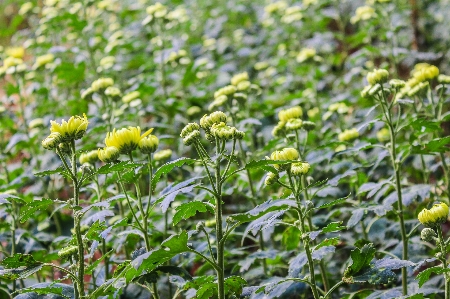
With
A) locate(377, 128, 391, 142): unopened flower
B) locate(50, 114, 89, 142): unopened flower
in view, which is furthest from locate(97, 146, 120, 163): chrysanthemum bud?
locate(377, 128, 391, 142): unopened flower

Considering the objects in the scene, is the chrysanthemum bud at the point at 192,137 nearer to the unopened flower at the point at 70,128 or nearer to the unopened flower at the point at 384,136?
the unopened flower at the point at 70,128

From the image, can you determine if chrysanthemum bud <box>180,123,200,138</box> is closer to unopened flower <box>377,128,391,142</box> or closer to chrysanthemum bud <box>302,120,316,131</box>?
chrysanthemum bud <box>302,120,316,131</box>

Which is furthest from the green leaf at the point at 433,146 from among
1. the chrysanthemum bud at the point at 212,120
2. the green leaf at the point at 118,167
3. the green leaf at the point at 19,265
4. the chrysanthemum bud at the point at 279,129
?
the green leaf at the point at 19,265

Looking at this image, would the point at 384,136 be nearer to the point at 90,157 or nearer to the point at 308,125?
the point at 308,125


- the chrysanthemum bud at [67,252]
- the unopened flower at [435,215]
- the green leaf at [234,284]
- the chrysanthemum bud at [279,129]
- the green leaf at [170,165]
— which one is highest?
the green leaf at [170,165]

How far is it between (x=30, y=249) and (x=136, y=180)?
1.14 metres

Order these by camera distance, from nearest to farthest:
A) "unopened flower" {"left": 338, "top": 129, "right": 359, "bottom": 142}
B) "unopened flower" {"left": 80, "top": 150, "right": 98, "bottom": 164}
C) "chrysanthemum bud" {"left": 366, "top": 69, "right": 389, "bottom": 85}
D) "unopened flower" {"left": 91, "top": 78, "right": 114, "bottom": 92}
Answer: "chrysanthemum bud" {"left": 366, "top": 69, "right": 389, "bottom": 85} → "unopened flower" {"left": 80, "top": 150, "right": 98, "bottom": 164} → "unopened flower" {"left": 338, "top": 129, "right": 359, "bottom": 142} → "unopened flower" {"left": 91, "top": 78, "right": 114, "bottom": 92}

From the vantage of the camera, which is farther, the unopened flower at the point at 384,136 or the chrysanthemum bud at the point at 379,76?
the unopened flower at the point at 384,136

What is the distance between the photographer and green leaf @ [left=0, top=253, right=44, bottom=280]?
1.94m

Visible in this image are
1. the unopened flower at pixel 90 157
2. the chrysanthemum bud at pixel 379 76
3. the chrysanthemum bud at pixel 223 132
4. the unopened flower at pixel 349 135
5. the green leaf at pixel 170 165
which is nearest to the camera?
the green leaf at pixel 170 165

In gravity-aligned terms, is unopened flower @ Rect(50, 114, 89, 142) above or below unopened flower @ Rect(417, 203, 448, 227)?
above

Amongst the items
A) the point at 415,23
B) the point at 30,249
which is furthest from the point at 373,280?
the point at 415,23

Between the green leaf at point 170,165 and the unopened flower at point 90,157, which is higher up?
the green leaf at point 170,165

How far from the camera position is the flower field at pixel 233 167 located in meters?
1.97
